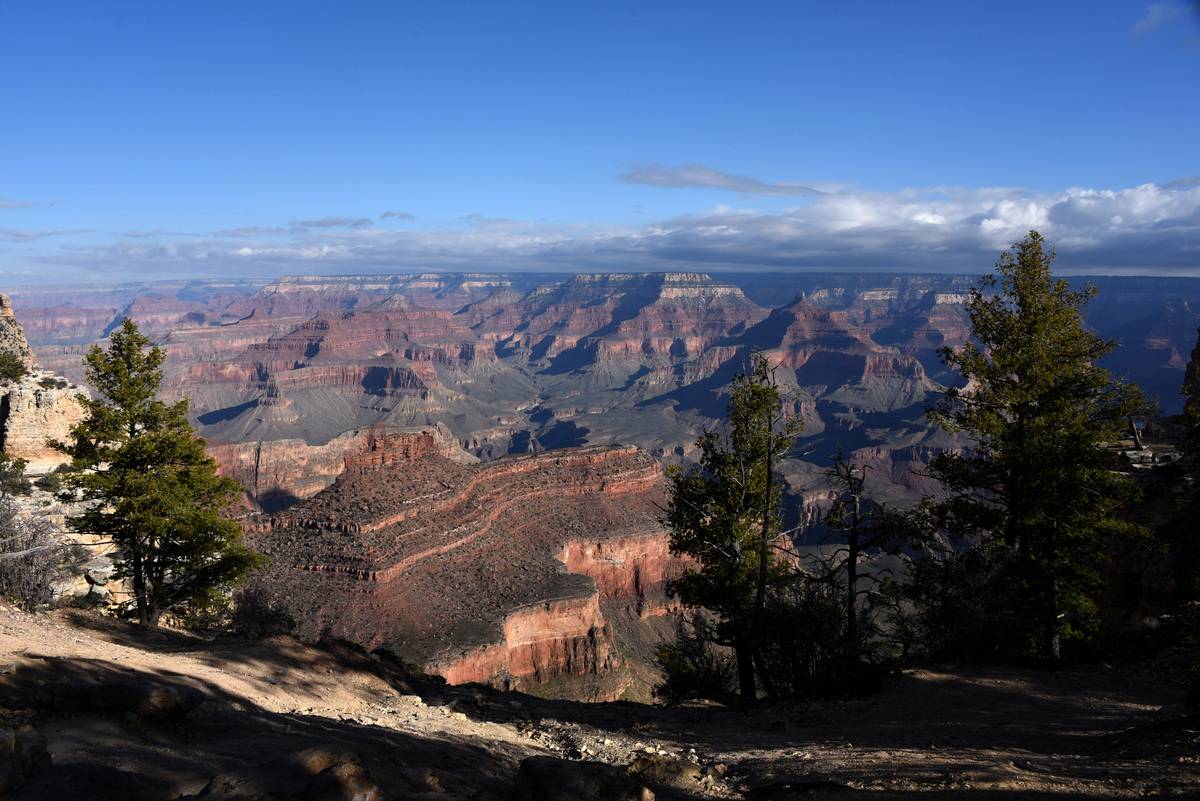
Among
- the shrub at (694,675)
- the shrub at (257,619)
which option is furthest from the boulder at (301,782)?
the shrub at (257,619)

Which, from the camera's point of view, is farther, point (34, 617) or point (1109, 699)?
point (34, 617)

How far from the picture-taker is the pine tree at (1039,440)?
56.9ft

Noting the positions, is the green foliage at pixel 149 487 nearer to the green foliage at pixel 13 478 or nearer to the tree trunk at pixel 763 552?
the green foliage at pixel 13 478

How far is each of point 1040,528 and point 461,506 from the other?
44415 millimetres

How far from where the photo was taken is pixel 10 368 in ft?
144

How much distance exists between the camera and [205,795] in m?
6.11

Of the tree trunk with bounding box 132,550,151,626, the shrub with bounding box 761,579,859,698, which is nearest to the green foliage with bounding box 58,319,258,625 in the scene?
the tree trunk with bounding box 132,550,151,626

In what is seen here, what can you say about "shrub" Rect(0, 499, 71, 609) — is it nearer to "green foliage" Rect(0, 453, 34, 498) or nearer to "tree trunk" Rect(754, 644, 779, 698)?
"green foliage" Rect(0, 453, 34, 498)

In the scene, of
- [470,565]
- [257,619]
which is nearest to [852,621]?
[257,619]

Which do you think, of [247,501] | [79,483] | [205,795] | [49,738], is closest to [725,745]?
[205,795]

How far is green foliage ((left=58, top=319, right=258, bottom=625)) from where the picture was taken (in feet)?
66.6

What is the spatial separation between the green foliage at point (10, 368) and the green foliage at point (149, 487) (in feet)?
99.2

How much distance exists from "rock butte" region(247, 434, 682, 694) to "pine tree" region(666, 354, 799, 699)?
15711 mm

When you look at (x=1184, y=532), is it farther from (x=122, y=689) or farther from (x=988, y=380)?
(x=122, y=689)
